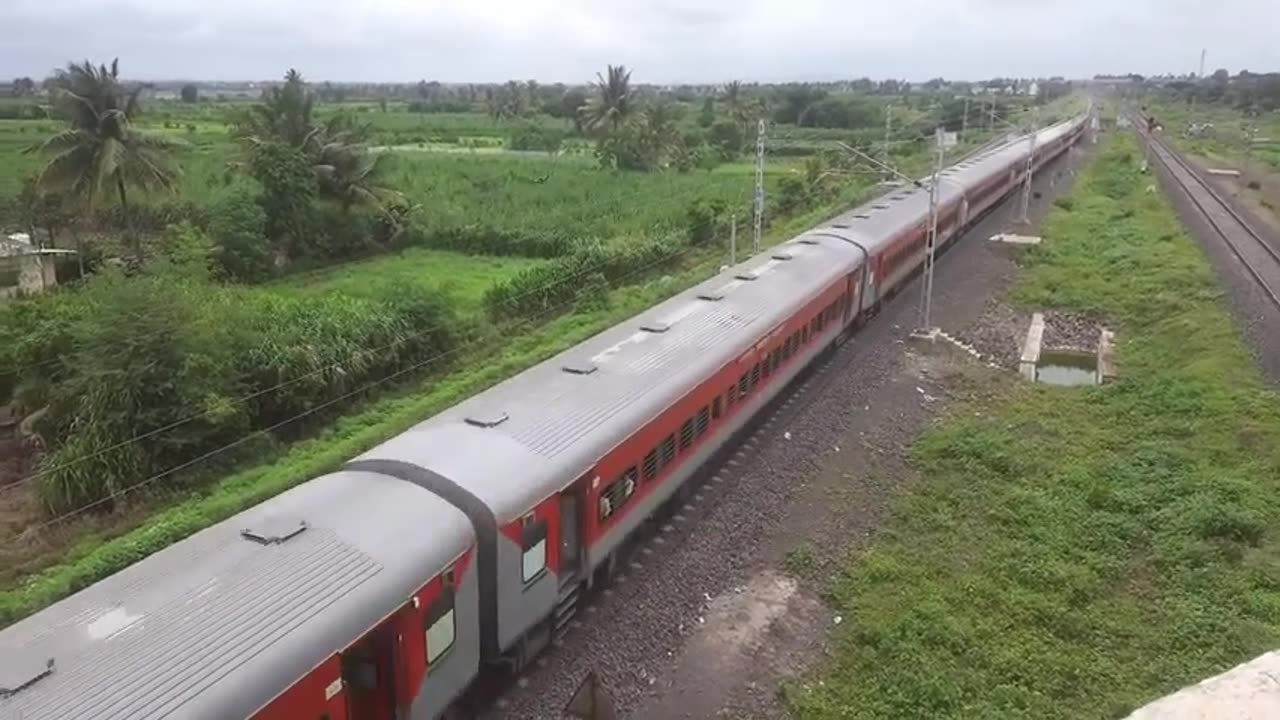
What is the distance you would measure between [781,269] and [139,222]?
22.5 m

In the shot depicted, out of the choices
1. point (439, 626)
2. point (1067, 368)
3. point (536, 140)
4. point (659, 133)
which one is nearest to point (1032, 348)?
point (1067, 368)

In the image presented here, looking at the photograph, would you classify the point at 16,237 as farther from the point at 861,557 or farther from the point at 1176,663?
the point at 1176,663

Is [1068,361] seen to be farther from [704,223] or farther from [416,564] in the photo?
[416,564]

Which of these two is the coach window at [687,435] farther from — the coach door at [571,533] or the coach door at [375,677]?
the coach door at [375,677]

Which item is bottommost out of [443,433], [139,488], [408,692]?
[139,488]

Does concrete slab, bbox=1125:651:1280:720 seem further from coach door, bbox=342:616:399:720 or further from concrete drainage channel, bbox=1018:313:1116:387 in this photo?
concrete drainage channel, bbox=1018:313:1116:387

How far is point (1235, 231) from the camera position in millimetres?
39312

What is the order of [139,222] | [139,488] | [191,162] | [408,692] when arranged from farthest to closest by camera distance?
[191,162] → [139,222] → [139,488] → [408,692]

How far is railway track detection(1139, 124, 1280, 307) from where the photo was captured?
30.5 meters

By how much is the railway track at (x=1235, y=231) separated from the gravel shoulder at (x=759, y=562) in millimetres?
13421

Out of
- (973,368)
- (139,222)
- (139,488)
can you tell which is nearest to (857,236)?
(973,368)

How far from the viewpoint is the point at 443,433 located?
11.2 m

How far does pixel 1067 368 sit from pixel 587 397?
16.7 meters

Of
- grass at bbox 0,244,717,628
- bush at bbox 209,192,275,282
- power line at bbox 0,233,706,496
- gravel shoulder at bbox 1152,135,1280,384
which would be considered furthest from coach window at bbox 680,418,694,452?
bush at bbox 209,192,275,282
